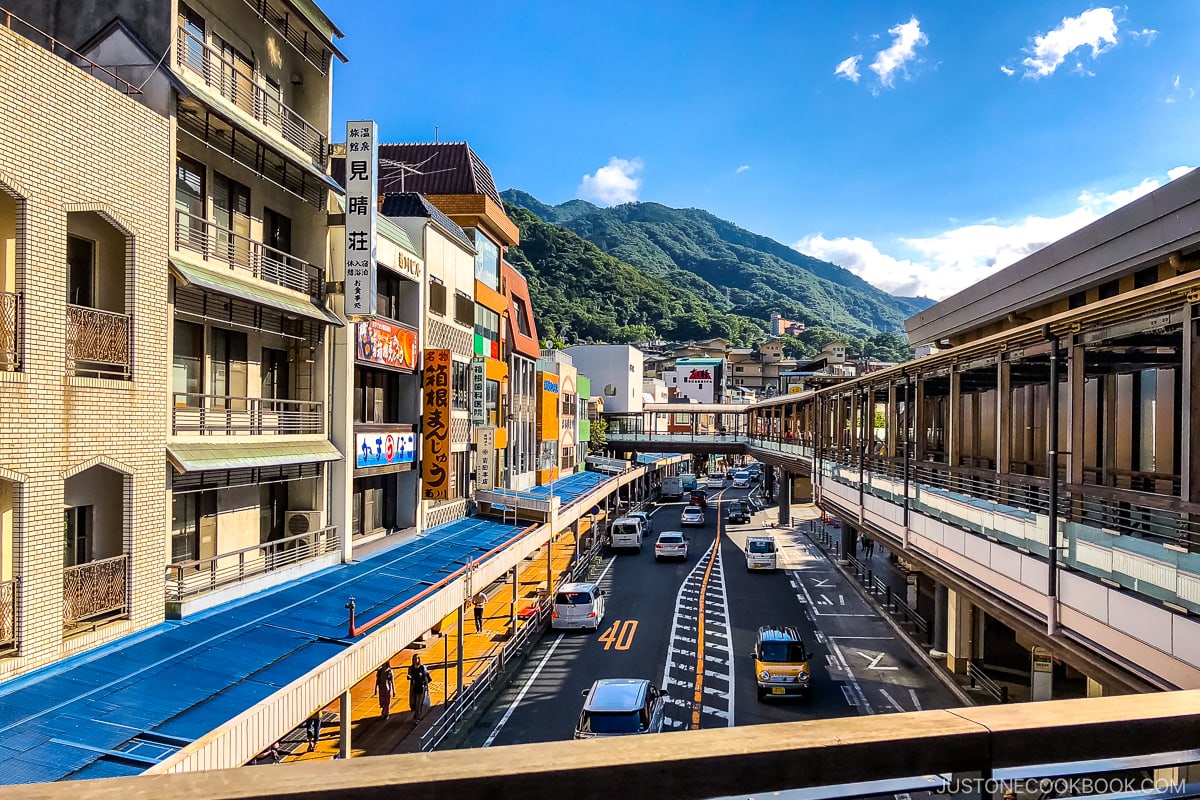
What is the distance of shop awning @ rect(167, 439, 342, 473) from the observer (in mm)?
13508

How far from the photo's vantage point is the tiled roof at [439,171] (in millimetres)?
30828

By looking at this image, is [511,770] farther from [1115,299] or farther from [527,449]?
[527,449]

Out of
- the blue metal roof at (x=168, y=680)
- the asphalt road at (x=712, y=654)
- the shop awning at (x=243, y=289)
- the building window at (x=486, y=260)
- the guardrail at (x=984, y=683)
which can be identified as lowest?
the asphalt road at (x=712, y=654)

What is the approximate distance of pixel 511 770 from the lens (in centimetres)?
206

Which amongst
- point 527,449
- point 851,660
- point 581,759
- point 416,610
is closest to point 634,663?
point 851,660

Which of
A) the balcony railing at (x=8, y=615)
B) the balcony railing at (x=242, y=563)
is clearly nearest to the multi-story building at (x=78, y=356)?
the balcony railing at (x=8, y=615)

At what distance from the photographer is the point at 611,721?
15367mm

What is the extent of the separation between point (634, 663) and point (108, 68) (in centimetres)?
1938

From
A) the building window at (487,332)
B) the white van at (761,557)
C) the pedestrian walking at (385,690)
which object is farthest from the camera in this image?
the white van at (761,557)

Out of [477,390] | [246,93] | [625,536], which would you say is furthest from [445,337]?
[625,536]

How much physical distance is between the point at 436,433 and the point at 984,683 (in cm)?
1673

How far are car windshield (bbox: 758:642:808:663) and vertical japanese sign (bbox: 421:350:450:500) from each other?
10364 millimetres

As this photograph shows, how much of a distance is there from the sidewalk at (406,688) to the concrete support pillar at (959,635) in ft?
42.5

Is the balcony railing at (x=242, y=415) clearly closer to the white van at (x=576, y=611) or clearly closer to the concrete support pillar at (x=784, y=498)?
the white van at (x=576, y=611)
